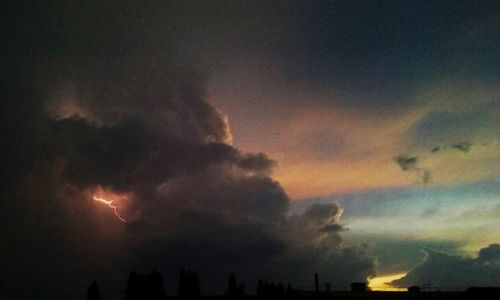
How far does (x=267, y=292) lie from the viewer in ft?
229

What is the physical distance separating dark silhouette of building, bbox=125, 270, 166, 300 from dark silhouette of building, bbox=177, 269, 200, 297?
4.96 m

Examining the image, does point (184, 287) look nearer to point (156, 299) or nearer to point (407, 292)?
point (156, 299)

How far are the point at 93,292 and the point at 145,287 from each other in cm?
813

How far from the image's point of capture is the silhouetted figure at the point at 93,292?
2741 inches

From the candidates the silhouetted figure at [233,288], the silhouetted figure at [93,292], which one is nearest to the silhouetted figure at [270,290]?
the silhouetted figure at [233,288]

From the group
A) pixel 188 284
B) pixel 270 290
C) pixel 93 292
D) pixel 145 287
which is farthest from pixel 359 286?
pixel 93 292

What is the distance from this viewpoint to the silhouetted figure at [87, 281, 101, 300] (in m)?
69.6

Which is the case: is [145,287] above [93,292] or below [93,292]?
above

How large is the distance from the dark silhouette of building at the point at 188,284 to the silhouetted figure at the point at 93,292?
13118 mm

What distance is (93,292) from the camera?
7006 cm

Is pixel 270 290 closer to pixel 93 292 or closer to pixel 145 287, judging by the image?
pixel 145 287

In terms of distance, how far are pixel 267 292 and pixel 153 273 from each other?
18006 mm

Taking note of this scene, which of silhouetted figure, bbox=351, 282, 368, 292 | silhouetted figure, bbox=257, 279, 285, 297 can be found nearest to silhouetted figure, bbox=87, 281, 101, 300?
silhouetted figure, bbox=257, 279, 285, 297

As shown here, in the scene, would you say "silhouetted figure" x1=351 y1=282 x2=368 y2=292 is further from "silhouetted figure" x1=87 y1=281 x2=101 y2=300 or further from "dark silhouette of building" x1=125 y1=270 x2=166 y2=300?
"silhouetted figure" x1=87 y1=281 x2=101 y2=300
